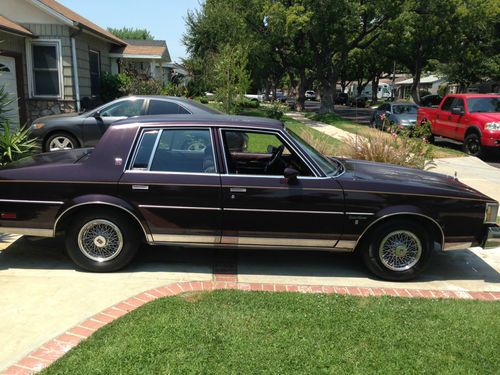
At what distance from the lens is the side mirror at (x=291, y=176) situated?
189 inches

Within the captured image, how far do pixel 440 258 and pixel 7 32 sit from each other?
12527 mm

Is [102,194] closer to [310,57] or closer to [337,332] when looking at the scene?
[337,332]

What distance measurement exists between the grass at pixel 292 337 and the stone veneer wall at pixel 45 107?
12628 millimetres

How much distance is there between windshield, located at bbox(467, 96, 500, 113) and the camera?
49.2 feet

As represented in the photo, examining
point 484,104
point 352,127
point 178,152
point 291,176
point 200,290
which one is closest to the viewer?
point 200,290

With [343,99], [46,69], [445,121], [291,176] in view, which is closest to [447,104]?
[445,121]

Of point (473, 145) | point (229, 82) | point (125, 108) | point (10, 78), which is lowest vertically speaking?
point (473, 145)

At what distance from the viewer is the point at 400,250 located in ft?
16.5

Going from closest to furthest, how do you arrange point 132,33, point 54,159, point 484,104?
1. point 54,159
2. point 484,104
3. point 132,33

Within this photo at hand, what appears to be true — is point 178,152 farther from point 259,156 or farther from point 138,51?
point 138,51

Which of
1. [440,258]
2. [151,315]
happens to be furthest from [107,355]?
[440,258]

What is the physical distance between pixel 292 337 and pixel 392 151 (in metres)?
6.02

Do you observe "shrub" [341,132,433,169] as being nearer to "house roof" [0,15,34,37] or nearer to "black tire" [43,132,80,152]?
"black tire" [43,132,80,152]

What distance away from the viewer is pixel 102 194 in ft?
15.9
